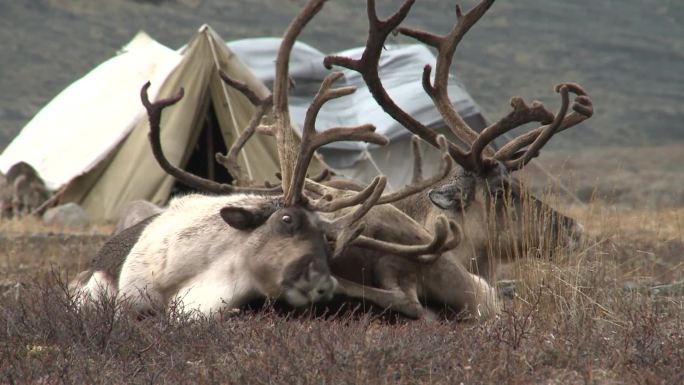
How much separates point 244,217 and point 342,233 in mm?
566

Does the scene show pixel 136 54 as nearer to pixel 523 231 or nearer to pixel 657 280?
pixel 657 280

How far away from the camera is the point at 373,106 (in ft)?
63.5

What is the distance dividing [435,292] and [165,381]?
314 centimetres

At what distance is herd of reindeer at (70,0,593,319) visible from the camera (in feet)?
24.1

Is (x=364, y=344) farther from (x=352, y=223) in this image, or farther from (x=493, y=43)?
(x=493, y=43)

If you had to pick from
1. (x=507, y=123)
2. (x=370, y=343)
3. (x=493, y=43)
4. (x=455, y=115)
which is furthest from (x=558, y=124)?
(x=493, y=43)

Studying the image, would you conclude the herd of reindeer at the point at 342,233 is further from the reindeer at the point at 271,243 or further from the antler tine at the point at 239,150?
the antler tine at the point at 239,150

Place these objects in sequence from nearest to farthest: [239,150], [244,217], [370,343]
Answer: [370,343], [244,217], [239,150]

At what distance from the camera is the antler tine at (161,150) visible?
8.68 meters

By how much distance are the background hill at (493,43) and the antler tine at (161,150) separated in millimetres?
28047

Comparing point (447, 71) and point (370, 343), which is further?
point (447, 71)

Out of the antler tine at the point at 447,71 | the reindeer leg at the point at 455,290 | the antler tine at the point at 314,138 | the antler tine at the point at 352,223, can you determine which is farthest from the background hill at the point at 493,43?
the antler tine at the point at 352,223

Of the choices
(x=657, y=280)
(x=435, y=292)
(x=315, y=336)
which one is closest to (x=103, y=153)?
(x=657, y=280)

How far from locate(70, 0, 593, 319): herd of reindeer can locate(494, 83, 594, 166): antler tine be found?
13 mm
